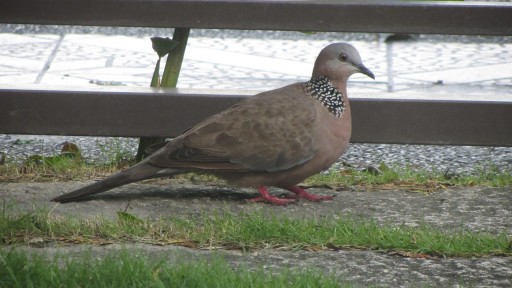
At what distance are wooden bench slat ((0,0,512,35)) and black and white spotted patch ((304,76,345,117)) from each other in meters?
0.62

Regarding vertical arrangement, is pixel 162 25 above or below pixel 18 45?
above

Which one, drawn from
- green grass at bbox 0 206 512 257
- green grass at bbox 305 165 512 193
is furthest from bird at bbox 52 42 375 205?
green grass at bbox 305 165 512 193

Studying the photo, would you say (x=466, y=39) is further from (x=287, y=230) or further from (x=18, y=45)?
(x=287, y=230)

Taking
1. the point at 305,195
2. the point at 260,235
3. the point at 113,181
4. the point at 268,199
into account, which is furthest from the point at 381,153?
the point at 260,235

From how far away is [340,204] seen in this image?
508 centimetres

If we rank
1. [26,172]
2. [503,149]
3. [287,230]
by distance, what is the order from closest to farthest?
[287,230]
[26,172]
[503,149]

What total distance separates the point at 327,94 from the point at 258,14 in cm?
80

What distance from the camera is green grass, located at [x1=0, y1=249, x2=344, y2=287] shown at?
3.64 meters

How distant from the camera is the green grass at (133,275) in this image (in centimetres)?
364

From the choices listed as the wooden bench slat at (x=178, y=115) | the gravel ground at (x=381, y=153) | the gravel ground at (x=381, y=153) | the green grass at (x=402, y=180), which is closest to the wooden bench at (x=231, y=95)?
the wooden bench slat at (x=178, y=115)

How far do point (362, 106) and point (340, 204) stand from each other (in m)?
0.72

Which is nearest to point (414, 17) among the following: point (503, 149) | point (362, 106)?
point (362, 106)

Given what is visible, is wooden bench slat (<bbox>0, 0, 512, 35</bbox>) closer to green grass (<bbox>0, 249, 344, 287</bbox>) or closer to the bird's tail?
the bird's tail

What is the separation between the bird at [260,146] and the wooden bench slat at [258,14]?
73 centimetres
